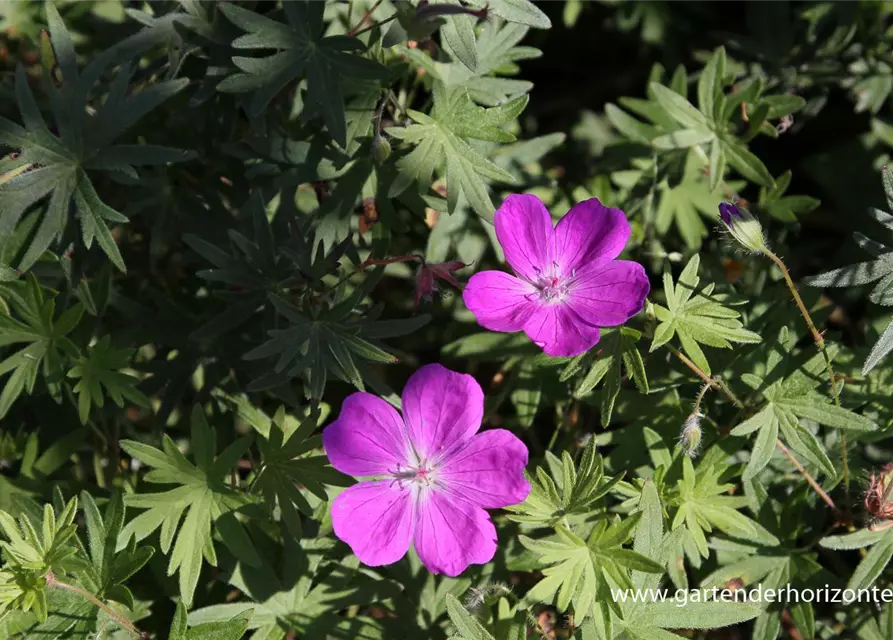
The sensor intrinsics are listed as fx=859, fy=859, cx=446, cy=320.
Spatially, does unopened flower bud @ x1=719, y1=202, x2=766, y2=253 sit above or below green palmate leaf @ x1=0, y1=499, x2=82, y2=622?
above

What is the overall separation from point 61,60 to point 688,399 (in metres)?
1.92

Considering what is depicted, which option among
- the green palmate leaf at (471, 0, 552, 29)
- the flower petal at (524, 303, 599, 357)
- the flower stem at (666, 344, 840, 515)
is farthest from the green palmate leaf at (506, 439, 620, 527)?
the green palmate leaf at (471, 0, 552, 29)

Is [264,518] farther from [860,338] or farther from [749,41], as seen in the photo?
[749,41]

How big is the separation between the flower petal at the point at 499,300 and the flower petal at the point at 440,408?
0.50 feet

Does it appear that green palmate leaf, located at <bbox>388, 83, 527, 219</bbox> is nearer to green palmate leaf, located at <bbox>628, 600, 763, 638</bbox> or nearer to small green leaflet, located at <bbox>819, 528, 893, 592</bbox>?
green palmate leaf, located at <bbox>628, 600, 763, 638</bbox>

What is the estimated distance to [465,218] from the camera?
2738 millimetres

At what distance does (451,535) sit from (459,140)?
1016 mm

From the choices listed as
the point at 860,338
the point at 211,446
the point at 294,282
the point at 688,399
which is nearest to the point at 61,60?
the point at 294,282

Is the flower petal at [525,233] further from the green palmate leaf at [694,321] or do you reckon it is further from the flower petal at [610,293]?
the green palmate leaf at [694,321]

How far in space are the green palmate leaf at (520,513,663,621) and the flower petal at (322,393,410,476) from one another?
406 mm

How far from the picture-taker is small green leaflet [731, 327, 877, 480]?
2125mm

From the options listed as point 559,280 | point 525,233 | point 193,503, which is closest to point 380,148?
point 525,233

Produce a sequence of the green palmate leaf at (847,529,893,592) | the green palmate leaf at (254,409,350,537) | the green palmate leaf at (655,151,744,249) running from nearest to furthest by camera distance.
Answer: the green palmate leaf at (254,409,350,537), the green palmate leaf at (847,529,893,592), the green palmate leaf at (655,151,744,249)

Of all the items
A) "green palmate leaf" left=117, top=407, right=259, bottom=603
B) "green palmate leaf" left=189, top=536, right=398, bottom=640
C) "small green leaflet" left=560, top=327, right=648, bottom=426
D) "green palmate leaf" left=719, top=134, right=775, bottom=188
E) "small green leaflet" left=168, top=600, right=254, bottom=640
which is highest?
"green palmate leaf" left=719, top=134, right=775, bottom=188
